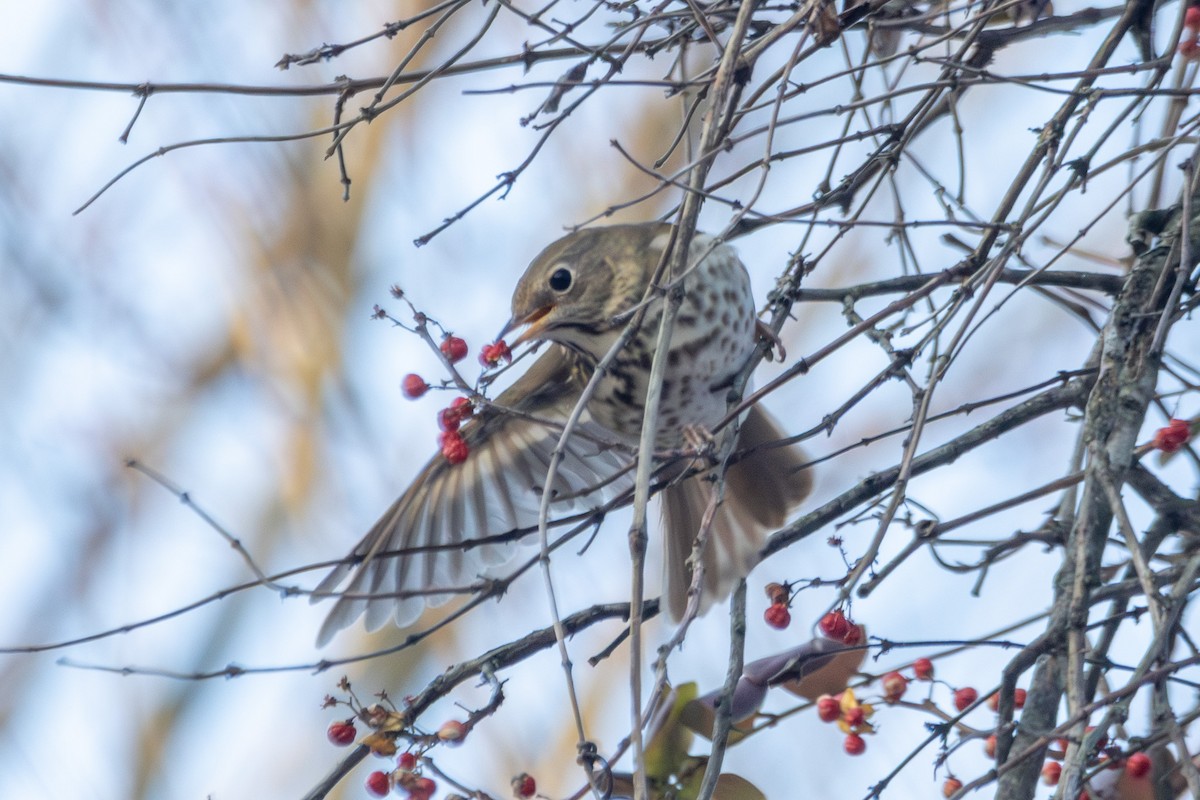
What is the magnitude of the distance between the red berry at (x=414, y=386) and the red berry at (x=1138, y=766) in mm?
1109

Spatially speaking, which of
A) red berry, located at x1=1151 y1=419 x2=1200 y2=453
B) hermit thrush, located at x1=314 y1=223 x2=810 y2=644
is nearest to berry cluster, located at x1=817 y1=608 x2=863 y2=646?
hermit thrush, located at x1=314 y1=223 x2=810 y2=644

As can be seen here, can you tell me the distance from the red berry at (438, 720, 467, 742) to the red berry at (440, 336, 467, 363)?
55 cm

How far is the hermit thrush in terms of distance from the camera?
105 inches

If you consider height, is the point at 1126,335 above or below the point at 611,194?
below

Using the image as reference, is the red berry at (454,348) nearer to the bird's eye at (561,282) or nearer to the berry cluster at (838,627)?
the bird's eye at (561,282)

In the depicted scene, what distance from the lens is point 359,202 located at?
6141 mm

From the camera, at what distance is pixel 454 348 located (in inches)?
84.4

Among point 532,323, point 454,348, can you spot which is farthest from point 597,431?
point 454,348

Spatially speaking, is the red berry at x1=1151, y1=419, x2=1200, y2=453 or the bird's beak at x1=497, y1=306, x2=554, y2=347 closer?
the red berry at x1=1151, y1=419, x2=1200, y2=453

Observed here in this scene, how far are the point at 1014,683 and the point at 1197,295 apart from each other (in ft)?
2.07

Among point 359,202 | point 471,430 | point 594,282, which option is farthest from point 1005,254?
point 359,202

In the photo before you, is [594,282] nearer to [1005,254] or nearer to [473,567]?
[473,567]

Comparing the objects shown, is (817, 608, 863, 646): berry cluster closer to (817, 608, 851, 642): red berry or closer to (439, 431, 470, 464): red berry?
(817, 608, 851, 642): red berry

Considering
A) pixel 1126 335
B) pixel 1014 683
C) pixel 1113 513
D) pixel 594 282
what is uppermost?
pixel 594 282
